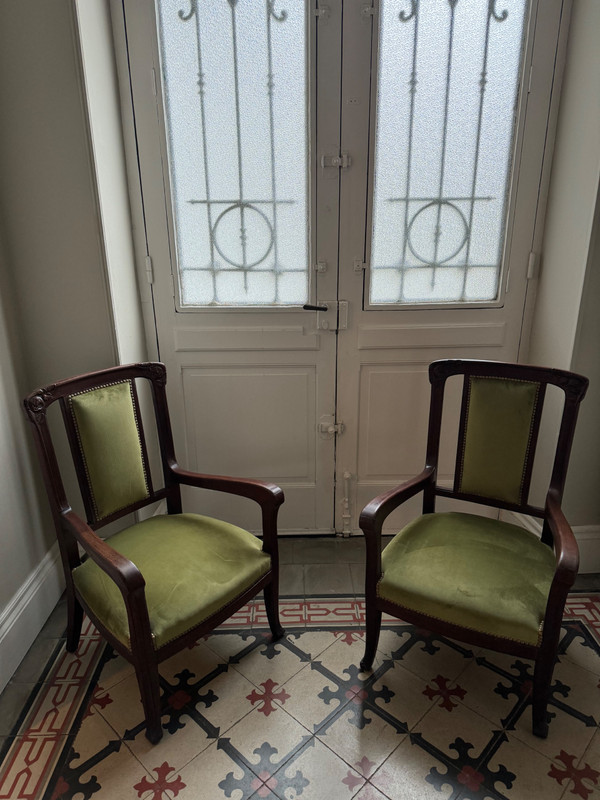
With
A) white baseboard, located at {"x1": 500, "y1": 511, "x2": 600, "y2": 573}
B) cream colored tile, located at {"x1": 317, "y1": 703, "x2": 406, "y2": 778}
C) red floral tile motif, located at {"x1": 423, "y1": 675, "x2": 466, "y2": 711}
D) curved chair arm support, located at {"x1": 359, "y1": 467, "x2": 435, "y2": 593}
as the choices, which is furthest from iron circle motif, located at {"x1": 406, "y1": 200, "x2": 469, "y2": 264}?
cream colored tile, located at {"x1": 317, "y1": 703, "x2": 406, "y2": 778}

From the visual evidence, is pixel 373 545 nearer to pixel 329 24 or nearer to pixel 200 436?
pixel 200 436

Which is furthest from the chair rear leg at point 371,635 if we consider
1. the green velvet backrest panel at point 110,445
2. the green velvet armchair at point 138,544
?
the green velvet backrest panel at point 110,445

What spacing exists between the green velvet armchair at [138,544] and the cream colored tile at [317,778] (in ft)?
1.31

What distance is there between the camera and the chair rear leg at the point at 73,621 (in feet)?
5.70

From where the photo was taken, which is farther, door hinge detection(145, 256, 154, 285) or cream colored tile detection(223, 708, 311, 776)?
door hinge detection(145, 256, 154, 285)

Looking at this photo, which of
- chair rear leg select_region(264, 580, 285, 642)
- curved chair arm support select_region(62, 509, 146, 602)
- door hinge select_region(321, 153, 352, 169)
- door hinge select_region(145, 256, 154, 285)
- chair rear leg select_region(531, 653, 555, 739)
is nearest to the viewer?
curved chair arm support select_region(62, 509, 146, 602)

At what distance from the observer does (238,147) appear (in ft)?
6.55

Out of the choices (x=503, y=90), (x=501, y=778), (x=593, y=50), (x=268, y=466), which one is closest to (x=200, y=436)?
(x=268, y=466)

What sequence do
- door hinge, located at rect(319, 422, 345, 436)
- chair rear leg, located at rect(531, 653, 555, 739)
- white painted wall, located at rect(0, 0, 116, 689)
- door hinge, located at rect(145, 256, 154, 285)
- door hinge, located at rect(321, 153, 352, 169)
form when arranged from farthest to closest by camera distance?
door hinge, located at rect(319, 422, 345, 436)
door hinge, located at rect(145, 256, 154, 285)
door hinge, located at rect(321, 153, 352, 169)
white painted wall, located at rect(0, 0, 116, 689)
chair rear leg, located at rect(531, 653, 555, 739)

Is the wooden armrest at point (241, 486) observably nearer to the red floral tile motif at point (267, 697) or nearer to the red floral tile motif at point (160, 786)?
the red floral tile motif at point (267, 697)

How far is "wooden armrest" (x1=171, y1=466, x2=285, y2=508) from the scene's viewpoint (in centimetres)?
171

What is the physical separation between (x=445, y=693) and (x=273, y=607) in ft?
2.10

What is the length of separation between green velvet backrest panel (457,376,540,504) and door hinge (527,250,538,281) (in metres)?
0.66

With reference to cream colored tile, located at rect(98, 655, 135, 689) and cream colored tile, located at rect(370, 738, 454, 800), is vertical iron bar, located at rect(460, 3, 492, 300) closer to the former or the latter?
cream colored tile, located at rect(370, 738, 454, 800)
